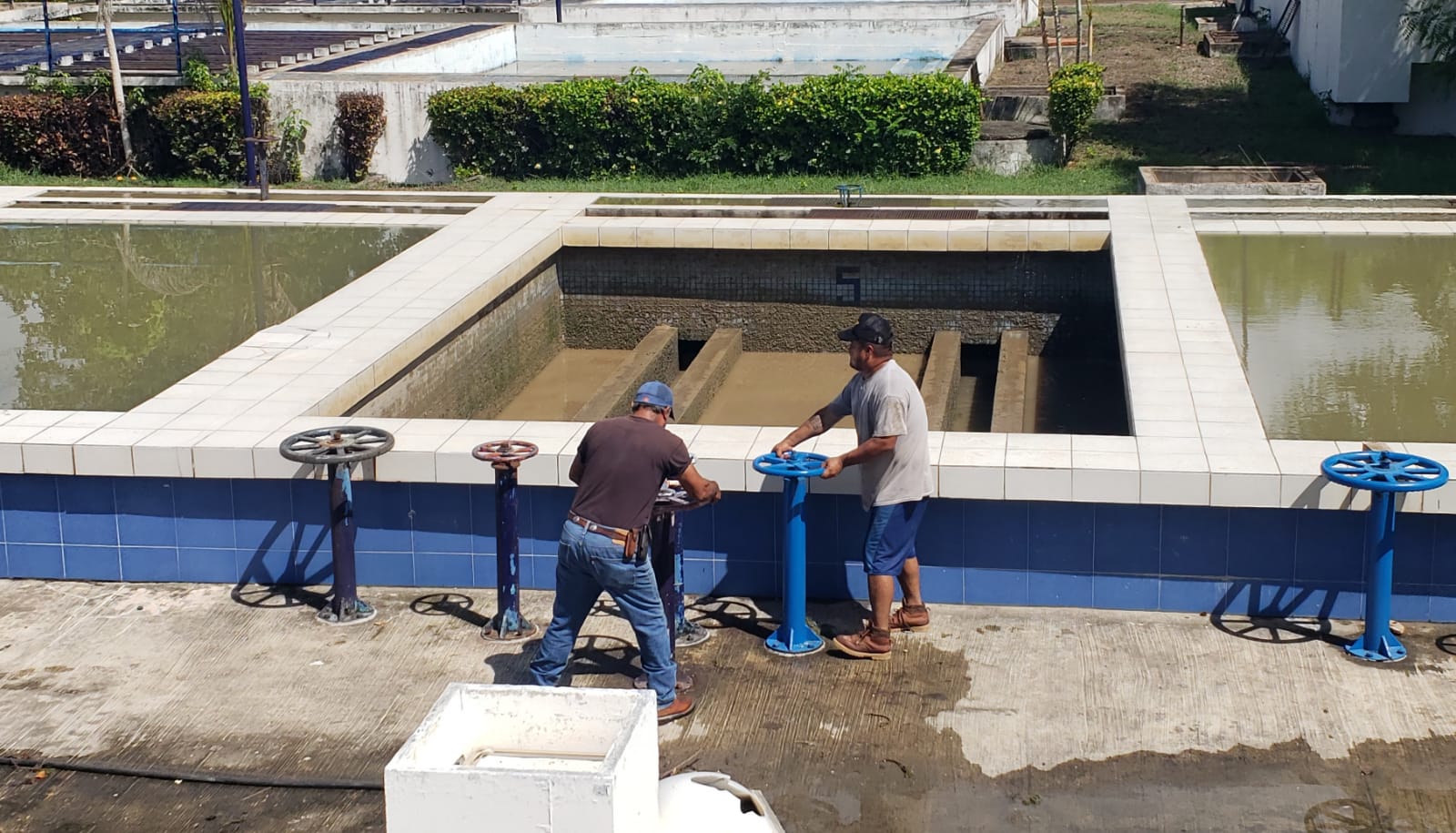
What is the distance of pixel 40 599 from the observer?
7766mm

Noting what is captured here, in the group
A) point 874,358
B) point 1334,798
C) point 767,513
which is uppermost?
point 874,358

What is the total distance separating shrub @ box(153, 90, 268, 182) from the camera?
717 inches

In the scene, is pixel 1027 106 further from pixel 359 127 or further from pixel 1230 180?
pixel 359 127

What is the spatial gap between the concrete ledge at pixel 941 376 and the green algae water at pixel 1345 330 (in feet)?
6.55

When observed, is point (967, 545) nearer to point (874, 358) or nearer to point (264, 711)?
point (874, 358)

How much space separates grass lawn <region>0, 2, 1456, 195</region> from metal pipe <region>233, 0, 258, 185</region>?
0.63 m

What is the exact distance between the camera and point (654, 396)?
6.36 m

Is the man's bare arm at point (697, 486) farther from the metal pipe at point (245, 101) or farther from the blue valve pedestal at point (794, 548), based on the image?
the metal pipe at point (245, 101)

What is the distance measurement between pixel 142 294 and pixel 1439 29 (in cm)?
1431

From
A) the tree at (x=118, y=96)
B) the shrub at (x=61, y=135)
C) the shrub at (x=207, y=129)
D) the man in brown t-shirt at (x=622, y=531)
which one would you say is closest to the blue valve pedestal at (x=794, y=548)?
the man in brown t-shirt at (x=622, y=531)

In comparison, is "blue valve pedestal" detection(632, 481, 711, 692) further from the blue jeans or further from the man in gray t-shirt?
the man in gray t-shirt

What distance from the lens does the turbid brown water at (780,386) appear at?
12.4 metres

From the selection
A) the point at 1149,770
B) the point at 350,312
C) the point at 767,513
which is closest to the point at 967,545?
the point at 767,513

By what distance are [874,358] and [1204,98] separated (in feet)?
54.8
